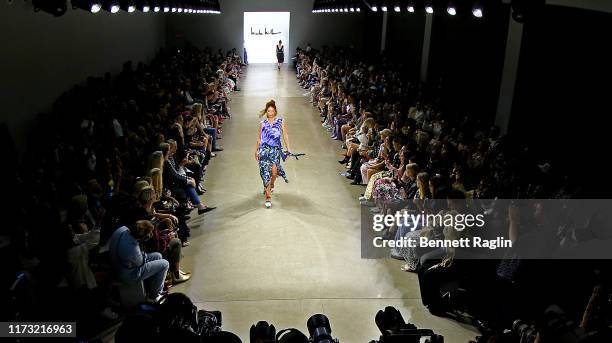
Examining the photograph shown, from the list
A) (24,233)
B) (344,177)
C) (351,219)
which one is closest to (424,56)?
(344,177)

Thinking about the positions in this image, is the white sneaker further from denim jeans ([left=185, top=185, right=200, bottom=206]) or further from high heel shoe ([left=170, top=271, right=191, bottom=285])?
high heel shoe ([left=170, top=271, right=191, bottom=285])

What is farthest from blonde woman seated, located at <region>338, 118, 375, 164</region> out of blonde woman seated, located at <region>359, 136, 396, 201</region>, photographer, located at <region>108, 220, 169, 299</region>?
photographer, located at <region>108, 220, 169, 299</region>

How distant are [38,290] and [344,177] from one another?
5887 mm

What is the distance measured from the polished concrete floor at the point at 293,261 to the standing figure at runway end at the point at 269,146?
42 centimetres

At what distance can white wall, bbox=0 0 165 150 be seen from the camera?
7961 millimetres

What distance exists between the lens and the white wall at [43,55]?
7961 mm

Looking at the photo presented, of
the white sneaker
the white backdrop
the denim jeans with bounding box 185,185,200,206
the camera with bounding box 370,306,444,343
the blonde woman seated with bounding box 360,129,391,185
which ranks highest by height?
the white backdrop

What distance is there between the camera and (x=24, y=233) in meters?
4.90

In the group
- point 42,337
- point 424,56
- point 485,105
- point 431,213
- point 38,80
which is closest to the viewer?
point 42,337

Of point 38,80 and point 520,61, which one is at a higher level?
point 520,61

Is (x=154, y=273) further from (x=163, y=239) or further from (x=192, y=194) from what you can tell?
(x=192, y=194)

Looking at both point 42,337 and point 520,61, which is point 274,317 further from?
point 520,61

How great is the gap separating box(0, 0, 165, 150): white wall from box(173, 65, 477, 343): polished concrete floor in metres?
3.11

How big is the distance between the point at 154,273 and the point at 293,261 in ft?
5.93
